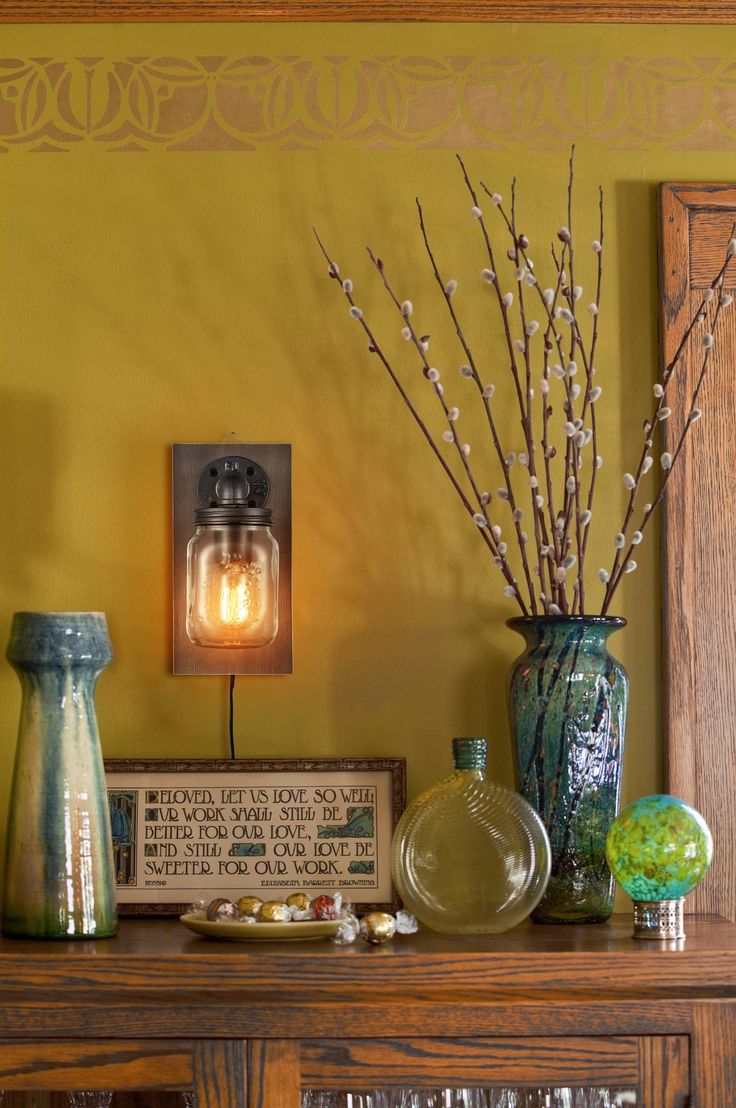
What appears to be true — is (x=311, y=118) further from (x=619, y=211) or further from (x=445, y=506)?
(x=445, y=506)

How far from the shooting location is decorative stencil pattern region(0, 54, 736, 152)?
1.99m

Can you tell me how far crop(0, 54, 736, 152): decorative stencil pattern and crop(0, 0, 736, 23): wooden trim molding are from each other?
6 centimetres

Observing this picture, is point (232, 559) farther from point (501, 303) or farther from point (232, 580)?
point (501, 303)

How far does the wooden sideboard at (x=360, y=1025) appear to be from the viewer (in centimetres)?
148

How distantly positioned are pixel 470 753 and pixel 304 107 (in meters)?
1.03

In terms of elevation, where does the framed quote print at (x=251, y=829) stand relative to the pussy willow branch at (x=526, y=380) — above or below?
below

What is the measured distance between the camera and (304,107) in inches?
78.4

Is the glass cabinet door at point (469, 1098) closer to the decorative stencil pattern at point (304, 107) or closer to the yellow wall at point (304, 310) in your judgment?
the yellow wall at point (304, 310)

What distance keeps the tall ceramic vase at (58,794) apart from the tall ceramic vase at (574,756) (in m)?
0.58

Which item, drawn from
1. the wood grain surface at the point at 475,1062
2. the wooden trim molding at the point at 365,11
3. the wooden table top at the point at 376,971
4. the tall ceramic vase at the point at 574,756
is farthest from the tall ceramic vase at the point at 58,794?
the wooden trim molding at the point at 365,11

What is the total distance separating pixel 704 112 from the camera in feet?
6.56

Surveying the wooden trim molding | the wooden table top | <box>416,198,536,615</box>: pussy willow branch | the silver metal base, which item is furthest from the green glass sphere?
the wooden trim molding

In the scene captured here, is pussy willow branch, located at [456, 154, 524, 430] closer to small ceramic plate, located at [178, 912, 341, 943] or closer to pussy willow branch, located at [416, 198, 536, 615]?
pussy willow branch, located at [416, 198, 536, 615]

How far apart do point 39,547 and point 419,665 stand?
60cm
